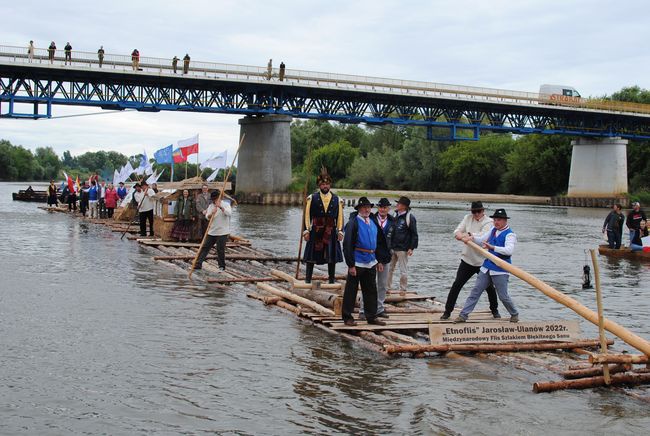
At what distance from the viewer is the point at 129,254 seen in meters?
22.3

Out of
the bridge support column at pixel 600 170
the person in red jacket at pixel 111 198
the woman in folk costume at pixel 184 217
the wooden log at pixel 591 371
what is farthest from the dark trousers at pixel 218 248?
the bridge support column at pixel 600 170

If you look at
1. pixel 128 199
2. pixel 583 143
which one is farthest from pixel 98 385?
pixel 583 143

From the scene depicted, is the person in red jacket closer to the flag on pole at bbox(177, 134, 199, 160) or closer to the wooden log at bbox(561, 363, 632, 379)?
the flag on pole at bbox(177, 134, 199, 160)

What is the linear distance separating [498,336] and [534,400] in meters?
2.42

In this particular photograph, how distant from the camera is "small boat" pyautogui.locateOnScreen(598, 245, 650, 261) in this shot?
26.6m

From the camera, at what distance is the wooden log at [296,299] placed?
12.9m

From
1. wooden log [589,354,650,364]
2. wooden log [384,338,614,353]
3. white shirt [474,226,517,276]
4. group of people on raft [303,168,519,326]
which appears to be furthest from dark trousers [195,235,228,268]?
wooden log [589,354,650,364]

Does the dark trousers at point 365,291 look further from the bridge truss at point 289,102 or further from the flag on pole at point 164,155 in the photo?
the bridge truss at point 289,102

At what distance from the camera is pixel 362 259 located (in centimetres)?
1182

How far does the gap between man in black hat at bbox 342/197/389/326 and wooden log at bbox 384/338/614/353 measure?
1581 mm

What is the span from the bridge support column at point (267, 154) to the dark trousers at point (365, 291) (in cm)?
6726

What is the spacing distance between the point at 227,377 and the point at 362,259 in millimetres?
3111

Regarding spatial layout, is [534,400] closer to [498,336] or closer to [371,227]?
[498,336]

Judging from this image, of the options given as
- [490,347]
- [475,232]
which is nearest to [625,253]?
[475,232]
